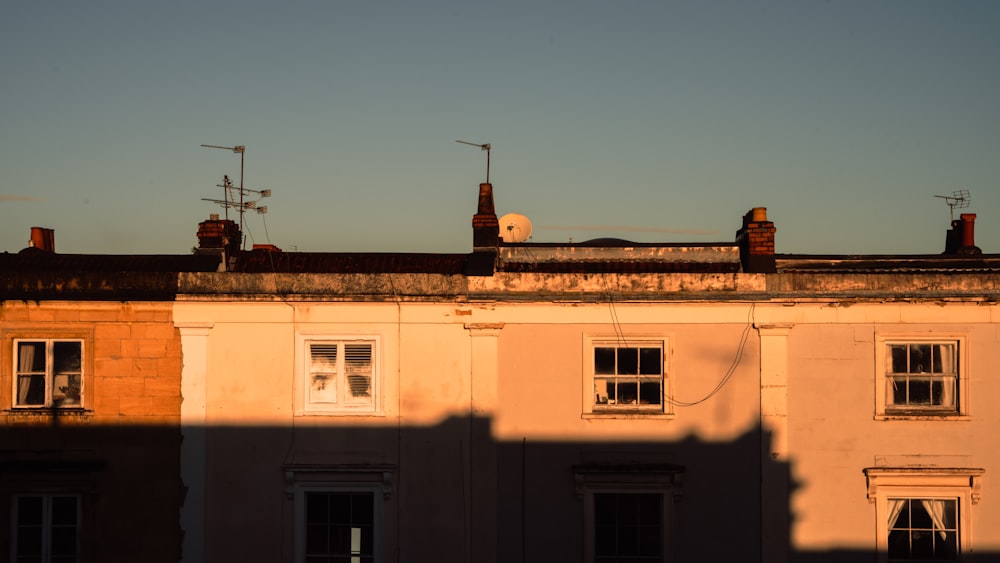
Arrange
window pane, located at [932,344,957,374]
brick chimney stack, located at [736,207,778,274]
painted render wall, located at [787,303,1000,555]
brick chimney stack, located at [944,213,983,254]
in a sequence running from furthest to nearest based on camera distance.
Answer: brick chimney stack, located at [944,213,983,254] → brick chimney stack, located at [736,207,778,274] → window pane, located at [932,344,957,374] → painted render wall, located at [787,303,1000,555]

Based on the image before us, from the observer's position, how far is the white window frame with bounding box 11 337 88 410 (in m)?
17.6

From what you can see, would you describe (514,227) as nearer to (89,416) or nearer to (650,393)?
(650,393)

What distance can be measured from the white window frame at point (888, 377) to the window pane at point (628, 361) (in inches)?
163

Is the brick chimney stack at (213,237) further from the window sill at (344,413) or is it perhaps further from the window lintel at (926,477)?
the window lintel at (926,477)

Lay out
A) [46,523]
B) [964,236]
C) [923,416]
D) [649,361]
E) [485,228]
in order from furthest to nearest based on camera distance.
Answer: [964,236]
[485,228]
[649,361]
[46,523]
[923,416]

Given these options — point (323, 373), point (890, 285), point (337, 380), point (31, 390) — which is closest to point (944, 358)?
point (890, 285)

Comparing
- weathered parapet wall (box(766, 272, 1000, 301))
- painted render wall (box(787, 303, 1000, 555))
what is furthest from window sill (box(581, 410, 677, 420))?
weathered parapet wall (box(766, 272, 1000, 301))

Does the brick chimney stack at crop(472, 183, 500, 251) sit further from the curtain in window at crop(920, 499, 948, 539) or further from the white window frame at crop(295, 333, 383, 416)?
the curtain in window at crop(920, 499, 948, 539)

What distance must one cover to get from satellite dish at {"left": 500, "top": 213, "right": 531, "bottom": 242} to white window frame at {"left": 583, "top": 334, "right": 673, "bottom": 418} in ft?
18.2

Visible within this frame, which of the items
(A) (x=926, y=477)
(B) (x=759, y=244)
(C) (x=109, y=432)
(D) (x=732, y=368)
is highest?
(B) (x=759, y=244)

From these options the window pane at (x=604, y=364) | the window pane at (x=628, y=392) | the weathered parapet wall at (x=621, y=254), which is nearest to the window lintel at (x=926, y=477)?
the window pane at (x=628, y=392)

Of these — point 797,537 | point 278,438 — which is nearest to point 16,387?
point 278,438

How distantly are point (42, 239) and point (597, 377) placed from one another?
47.4 ft

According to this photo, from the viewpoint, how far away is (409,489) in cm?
1747
